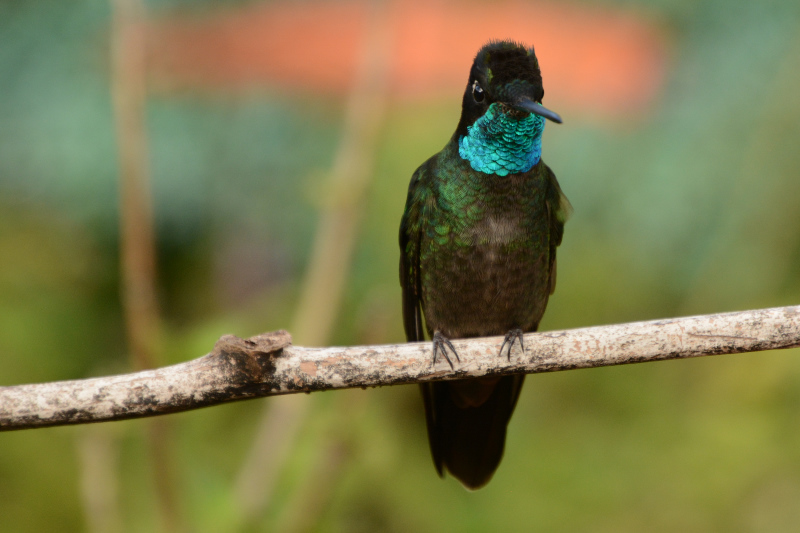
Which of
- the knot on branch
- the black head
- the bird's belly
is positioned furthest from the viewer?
the bird's belly

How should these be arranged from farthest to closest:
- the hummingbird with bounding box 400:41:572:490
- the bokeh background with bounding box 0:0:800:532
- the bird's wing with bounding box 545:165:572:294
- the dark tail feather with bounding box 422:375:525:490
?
1. the bokeh background with bounding box 0:0:800:532
2. the dark tail feather with bounding box 422:375:525:490
3. the bird's wing with bounding box 545:165:572:294
4. the hummingbird with bounding box 400:41:572:490

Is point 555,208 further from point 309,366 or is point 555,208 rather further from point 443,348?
point 309,366

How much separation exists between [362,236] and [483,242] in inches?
65.5

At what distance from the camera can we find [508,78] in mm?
2279

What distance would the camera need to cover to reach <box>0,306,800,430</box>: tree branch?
182 centimetres

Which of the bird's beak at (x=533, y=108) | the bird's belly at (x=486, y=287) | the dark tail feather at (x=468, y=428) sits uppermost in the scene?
the bird's beak at (x=533, y=108)

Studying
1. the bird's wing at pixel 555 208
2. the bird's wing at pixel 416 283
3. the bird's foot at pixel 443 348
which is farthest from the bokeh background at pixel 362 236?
the bird's wing at pixel 555 208

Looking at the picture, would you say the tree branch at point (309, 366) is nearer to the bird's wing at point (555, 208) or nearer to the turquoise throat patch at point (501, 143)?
the turquoise throat patch at point (501, 143)

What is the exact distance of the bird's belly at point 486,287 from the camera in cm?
263

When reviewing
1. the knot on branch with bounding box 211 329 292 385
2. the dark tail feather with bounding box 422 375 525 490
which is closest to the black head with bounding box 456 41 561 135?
the knot on branch with bounding box 211 329 292 385

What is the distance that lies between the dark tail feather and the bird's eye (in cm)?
108

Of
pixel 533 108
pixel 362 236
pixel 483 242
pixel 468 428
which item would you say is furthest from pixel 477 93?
pixel 362 236

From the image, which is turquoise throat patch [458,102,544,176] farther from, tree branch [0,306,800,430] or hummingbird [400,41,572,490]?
tree branch [0,306,800,430]

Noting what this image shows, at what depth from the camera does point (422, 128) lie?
14.8 feet
